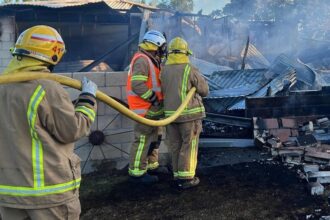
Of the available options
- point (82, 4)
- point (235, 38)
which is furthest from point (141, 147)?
point (235, 38)

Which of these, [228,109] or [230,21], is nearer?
[228,109]

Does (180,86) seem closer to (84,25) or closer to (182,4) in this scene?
(84,25)

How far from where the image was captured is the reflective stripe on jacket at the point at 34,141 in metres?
2.45

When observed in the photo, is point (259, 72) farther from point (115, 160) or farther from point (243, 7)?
point (243, 7)

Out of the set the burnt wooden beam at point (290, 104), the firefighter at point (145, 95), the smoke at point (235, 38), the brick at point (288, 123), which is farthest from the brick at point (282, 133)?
the smoke at point (235, 38)

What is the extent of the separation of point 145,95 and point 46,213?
2.70 meters

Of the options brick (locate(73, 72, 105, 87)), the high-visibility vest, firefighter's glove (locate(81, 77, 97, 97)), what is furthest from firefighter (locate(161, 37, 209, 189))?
firefighter's glove (locate(81, 77, 97, 97))

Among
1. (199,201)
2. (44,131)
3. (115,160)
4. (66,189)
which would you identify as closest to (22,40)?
(44,131)

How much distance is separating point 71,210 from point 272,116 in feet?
17.9

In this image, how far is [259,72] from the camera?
30.2ft

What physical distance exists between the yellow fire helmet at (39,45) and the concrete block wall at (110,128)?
302 centimetres

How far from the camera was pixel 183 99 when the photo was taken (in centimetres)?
493

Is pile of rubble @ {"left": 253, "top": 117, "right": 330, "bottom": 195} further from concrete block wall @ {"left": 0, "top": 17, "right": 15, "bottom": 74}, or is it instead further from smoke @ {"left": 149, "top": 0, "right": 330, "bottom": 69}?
concrete block wall @ {"left": 0, "top": 17, "right": 15, "bottom": 74}

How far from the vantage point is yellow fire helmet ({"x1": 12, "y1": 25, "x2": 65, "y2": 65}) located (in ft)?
8.38
